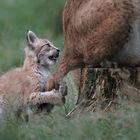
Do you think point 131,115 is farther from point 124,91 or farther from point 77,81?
point 77,81

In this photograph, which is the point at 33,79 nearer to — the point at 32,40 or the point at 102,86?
the point at 32,40

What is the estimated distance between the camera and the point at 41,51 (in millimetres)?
9562

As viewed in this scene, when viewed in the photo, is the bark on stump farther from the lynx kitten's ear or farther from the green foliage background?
the lynx kitten's ear

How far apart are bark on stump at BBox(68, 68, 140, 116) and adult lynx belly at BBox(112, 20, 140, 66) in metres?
0.09

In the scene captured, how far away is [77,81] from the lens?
30.4 ft

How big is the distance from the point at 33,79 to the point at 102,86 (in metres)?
0.99

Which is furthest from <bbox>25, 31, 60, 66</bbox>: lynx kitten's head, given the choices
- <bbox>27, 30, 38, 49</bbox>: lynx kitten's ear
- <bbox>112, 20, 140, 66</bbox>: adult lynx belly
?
<bbox>112, 20, 140, 66</bbox>: adult lynx belly

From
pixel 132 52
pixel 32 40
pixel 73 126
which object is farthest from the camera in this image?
A: pixel 32 40

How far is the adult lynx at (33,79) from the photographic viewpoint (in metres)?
8.98

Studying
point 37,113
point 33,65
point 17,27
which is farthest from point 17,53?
point 37,113

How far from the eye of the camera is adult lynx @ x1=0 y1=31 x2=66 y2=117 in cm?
898

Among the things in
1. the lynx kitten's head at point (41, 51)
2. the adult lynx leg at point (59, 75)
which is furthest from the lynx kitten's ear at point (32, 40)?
the adult lynx leg at point (59, 75)

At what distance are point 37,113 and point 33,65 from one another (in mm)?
1081

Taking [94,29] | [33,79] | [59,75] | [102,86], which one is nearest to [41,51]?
[33,79]
